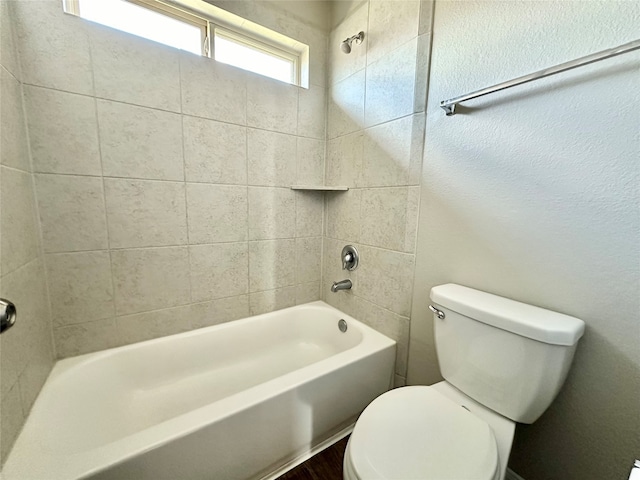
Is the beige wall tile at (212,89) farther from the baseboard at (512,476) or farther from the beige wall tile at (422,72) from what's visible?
the baseboard at (512,476)

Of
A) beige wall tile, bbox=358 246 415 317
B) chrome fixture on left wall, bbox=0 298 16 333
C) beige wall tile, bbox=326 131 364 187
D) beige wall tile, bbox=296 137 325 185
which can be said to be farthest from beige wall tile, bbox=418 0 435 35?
chrome fixture on left wall, bbox=0 298 16 333

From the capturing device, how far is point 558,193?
0.81 metres

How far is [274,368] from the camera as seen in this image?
5.14 feet

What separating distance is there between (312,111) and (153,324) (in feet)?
5.25

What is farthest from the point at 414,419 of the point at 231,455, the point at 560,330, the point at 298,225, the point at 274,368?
the point at 298,225

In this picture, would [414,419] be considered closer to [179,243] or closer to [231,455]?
[231,455]

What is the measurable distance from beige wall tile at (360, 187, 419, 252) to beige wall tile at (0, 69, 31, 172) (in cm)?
145

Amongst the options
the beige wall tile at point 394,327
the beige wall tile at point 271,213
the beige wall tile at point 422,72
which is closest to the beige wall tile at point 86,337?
the beige wall tile at point 271,213

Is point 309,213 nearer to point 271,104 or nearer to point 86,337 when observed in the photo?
point 271,104

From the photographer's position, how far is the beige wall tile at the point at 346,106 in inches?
58.2

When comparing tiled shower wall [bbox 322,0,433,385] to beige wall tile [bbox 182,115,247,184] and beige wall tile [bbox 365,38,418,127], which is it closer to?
beige wall tile [bbox 365,38,418,127]

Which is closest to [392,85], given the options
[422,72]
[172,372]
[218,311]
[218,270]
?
[422,72]

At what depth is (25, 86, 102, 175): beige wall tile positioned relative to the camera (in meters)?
1.02

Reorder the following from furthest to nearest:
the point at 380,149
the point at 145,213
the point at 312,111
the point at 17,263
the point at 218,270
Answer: the point at 312,111
the point at 218,270
the point at 380,149
the point at 145,213
the point at 17,263
